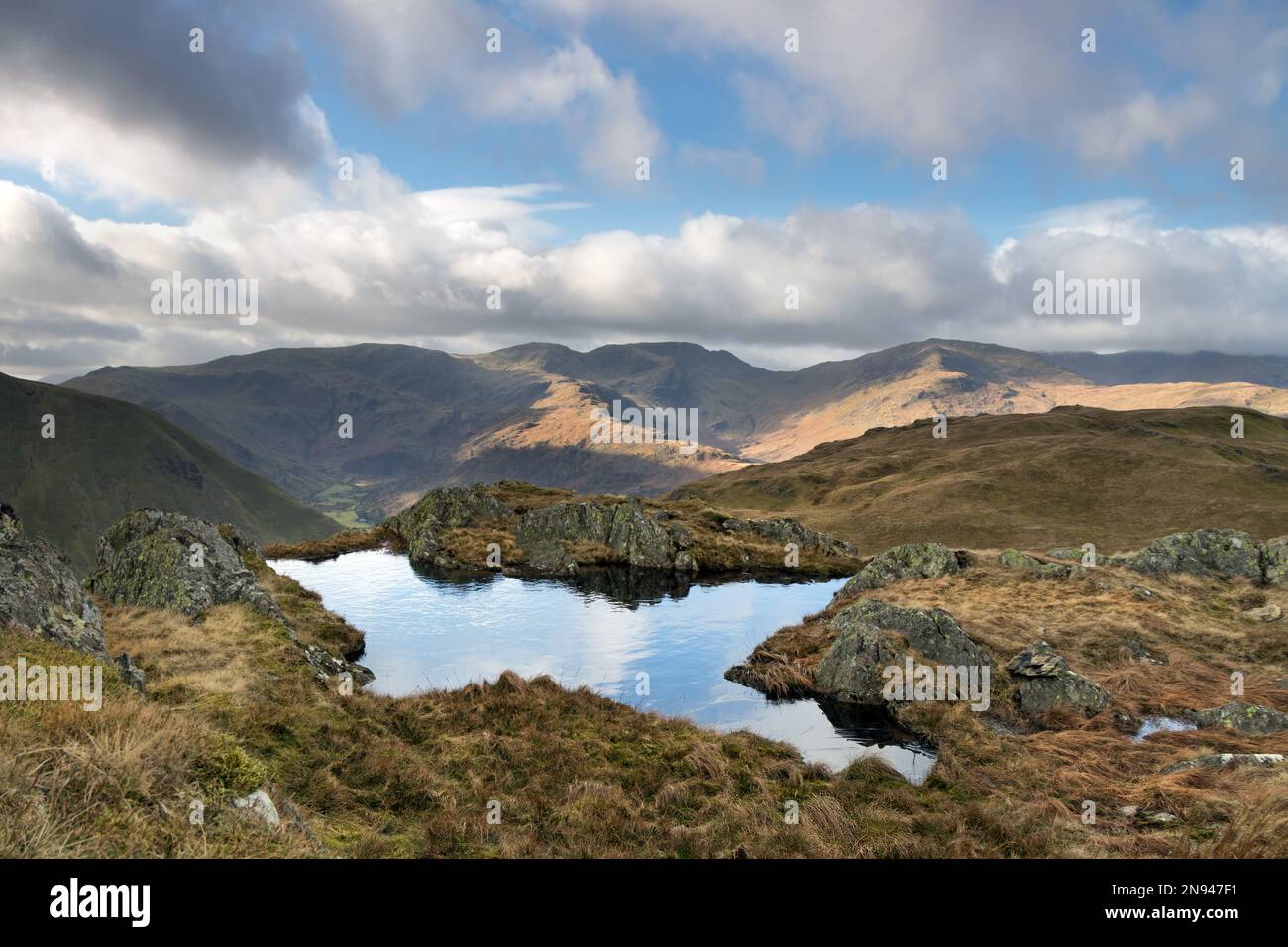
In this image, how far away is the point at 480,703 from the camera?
81.8 ft

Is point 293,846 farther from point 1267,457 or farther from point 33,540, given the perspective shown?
point 1267,457

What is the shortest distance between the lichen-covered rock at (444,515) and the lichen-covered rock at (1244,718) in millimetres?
57033

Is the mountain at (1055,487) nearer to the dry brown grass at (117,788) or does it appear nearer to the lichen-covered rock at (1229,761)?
the lichen-covered rock at (1229,761)

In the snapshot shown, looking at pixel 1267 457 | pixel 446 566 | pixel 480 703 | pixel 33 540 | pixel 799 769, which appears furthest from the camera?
pixel 1267 457

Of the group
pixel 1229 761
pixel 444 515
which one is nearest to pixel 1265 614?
pixel 1229 761

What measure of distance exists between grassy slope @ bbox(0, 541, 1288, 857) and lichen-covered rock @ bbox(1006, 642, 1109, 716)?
4.51 ft

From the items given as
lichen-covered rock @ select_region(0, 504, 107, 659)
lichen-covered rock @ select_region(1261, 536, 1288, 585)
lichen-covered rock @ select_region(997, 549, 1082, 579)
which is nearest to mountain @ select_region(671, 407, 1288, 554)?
lichen-covered rock @ select_region(1261, 536, 1288, 585)

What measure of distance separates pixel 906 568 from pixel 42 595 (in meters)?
49.9

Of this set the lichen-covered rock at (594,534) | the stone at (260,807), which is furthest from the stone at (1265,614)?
the stone at (260,807)

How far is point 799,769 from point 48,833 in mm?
18406

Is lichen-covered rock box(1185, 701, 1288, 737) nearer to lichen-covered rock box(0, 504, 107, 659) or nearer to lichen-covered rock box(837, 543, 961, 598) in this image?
lichen-covered rock box(837, 543, 961, 598)

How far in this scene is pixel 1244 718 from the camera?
22500 millimetres
